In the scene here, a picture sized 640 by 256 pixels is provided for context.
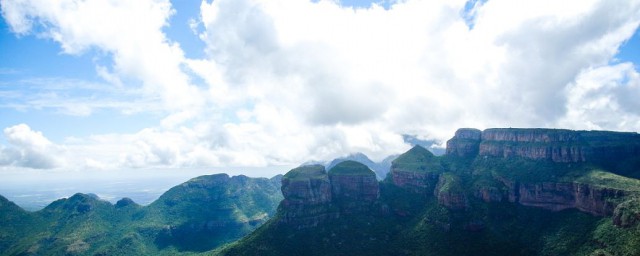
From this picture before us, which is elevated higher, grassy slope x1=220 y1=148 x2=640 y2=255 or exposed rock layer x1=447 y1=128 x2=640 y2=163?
exposed rock layer x1=447 y1=128 x2=640 y2=163

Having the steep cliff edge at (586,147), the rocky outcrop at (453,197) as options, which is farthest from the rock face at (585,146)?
the rocky outcrop at (453,197)

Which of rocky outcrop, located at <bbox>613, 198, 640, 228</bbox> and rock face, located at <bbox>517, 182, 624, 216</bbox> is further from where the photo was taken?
rock face, located at <bbox>517, 182, 624, 216</bbox>

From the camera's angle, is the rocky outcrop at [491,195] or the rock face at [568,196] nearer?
the rock face at [568,196]

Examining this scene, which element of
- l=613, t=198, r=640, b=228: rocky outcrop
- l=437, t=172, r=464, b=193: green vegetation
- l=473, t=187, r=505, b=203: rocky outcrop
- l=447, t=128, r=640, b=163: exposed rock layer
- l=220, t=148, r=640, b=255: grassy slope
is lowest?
l=220, t=148, r=640, b=255: grassy slope

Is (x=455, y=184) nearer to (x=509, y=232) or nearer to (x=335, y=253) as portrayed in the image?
(x=509, y=232)

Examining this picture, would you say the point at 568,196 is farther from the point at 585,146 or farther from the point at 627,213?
the point at 627,213

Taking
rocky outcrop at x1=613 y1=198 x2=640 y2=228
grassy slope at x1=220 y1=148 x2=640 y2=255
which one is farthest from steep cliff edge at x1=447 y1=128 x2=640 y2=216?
rocky outcrop at x1=613 y1=198 x2=640 y2=228

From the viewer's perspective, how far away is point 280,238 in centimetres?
18675

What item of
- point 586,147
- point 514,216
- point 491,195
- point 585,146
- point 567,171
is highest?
point 585,146

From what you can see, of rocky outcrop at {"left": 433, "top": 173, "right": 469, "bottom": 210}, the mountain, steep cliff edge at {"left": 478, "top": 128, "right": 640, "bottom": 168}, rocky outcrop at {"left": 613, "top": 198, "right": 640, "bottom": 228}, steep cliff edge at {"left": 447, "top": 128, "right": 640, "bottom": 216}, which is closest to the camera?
rocky outcrop at {"left": 613, "top": 198, "right": 640, "bottom": 228}

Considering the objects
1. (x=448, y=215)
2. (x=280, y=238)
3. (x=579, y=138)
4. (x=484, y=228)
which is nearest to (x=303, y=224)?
(x=280, y=238)

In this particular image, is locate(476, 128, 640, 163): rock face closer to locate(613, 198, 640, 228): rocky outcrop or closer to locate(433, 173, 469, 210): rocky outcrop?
locate(433, 173, 469, 210): rocky outcrop

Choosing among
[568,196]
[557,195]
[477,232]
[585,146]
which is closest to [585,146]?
[585,146]

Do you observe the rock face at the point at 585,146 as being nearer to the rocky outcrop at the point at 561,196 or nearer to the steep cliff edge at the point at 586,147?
the steep cliff edge at the point at 586,147
